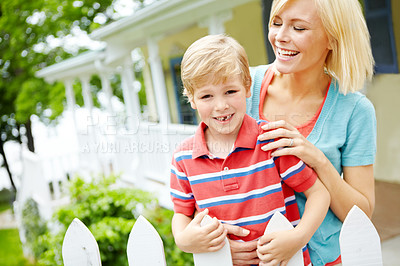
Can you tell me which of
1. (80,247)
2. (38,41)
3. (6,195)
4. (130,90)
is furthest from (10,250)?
(80,247)

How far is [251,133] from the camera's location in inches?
60.0

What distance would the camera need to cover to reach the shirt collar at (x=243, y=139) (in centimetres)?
150

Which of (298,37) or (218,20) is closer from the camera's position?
(298,37)

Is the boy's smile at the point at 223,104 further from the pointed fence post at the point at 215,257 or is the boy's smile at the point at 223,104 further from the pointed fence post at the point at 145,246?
the pointed fence post at the point at 145,246

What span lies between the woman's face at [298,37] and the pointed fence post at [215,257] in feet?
2.40

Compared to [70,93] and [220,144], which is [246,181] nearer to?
[220,144]

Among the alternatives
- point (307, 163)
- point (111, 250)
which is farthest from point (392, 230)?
point (307, 163)

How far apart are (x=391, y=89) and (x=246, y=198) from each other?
455 cm

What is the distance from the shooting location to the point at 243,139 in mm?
1506

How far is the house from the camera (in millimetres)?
4609

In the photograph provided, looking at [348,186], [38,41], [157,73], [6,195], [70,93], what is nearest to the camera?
[348,186]

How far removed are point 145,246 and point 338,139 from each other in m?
0.88

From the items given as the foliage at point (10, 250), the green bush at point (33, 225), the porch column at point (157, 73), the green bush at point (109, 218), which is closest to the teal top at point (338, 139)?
the green bush at point (109, 218)

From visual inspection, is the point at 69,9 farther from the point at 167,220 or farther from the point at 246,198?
the point at 246,198
